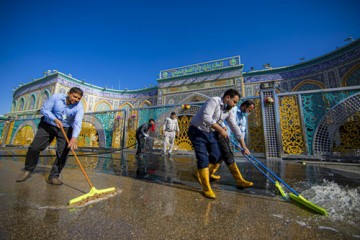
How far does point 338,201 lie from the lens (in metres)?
1.72

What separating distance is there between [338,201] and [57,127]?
13.0 ft

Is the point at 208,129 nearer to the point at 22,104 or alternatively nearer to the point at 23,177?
the point at 23,177

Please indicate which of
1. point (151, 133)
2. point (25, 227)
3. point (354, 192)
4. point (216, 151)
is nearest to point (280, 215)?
point (216, 151)

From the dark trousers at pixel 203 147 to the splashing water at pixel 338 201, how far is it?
3.97 feet

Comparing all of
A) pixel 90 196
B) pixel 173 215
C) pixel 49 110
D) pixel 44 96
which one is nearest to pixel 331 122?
pixel 173 215

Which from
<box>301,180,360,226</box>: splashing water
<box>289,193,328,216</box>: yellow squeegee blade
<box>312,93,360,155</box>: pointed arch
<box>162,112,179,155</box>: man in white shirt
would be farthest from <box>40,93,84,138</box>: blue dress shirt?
<box>312,93,360,155</box>: pointed arch

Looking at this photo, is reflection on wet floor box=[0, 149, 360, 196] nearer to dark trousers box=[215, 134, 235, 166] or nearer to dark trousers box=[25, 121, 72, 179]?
dark trousers box=[215, 134, 235, 166]

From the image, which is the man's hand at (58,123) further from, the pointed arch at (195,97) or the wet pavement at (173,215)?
the pointed arch at (195,97)

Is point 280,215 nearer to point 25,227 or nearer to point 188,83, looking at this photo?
point 25,227

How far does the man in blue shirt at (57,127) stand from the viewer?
238 centimetres

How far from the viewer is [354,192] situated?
1984mm

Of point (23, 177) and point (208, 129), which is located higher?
point (208, 129)

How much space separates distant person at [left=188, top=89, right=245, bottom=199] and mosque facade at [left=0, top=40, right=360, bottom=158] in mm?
3250

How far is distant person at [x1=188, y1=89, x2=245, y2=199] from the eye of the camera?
2.07 metres
